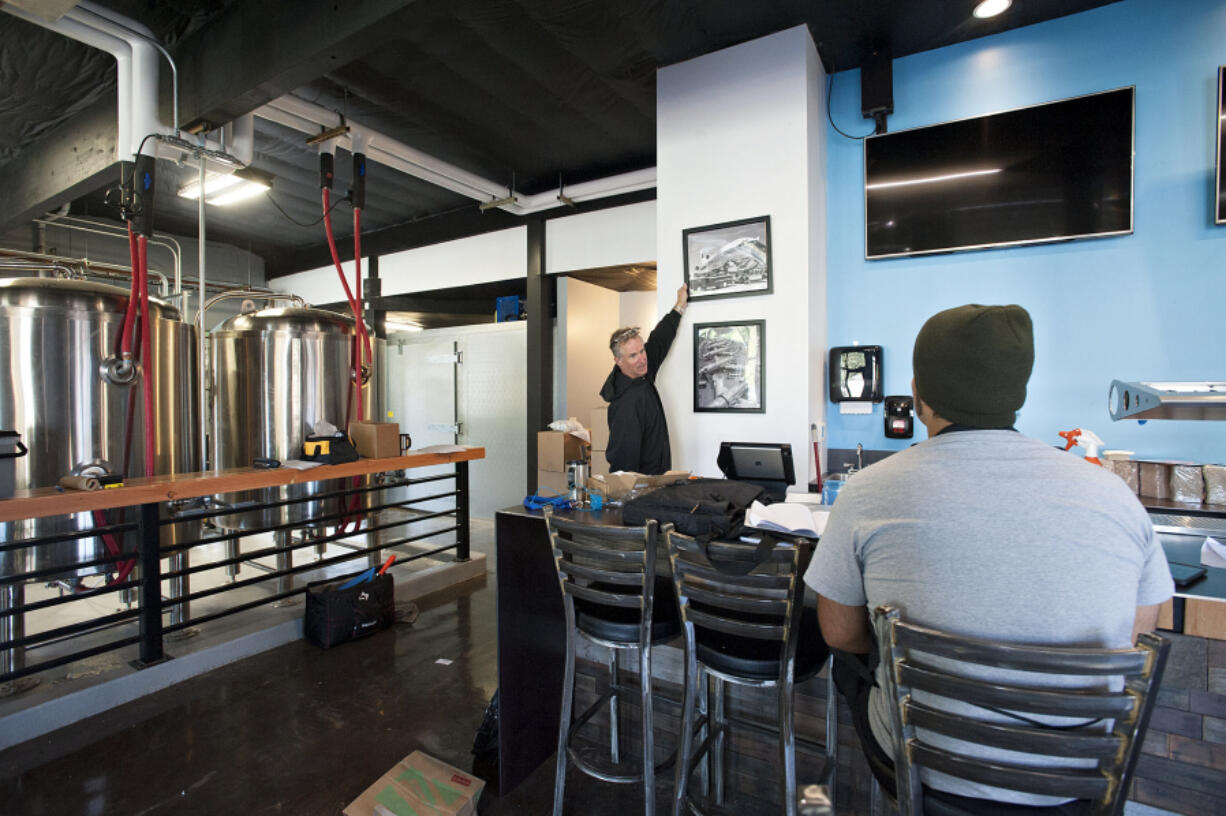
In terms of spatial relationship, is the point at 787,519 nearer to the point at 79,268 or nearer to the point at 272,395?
the point at 272,395

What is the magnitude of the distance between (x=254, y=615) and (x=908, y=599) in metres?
3.64

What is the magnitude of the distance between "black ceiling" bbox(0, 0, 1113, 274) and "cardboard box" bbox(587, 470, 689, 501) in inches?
72.1

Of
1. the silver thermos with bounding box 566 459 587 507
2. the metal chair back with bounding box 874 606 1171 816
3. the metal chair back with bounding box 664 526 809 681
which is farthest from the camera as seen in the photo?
the silver thermos with bounding box 566 459 587 507

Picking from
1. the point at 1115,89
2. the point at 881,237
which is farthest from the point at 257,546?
the point at 1115,89

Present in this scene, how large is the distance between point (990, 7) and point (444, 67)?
276 cm

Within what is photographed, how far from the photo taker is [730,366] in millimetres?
3020

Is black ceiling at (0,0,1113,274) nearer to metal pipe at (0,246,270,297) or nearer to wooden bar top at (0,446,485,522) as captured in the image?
metal pipe at (0,246,270,297)

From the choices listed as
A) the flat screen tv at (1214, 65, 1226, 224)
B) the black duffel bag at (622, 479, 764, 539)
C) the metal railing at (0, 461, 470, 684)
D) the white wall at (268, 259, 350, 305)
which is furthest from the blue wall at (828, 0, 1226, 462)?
the white wall at (268, 259, 350, 305)

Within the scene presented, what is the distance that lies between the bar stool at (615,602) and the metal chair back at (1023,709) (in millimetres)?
678

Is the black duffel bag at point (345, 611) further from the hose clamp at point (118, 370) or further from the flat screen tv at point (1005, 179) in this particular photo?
the flat screen tv at point (1005, 179)

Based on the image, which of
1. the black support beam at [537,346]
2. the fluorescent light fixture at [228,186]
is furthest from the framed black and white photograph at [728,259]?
the fluorescent light fixture at [228,186]

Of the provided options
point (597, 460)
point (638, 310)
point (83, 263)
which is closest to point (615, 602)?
point (597, 460)

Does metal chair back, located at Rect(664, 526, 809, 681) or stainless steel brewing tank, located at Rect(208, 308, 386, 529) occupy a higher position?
stainless steel brewing tank, located at Rect(208, 308, 386, 529)

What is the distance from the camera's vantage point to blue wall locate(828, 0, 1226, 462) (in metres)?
2.44
